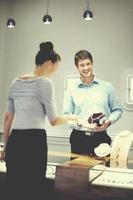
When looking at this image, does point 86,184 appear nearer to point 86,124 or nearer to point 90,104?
point 86,124

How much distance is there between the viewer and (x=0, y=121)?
5590mm

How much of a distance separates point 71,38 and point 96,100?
1.12 metres

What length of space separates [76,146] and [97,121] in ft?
1.65

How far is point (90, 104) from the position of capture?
191 inches

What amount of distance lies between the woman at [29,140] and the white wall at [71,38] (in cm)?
290

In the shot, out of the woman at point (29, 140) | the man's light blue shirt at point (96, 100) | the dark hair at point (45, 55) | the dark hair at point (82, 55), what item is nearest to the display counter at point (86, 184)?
the woman at point (29, 140)

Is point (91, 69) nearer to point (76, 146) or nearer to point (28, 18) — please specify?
point (76, 146)

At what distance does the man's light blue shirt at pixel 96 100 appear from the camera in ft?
15.7

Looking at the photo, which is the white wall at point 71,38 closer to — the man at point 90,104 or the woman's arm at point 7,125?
the man at point 90,104

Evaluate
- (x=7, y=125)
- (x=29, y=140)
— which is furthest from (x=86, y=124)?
(x=29, y=140)

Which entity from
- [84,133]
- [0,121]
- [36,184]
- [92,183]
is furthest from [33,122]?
[0,121]

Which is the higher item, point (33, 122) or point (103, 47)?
A: point (103, 47)

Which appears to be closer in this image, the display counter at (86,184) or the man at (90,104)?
the display counter at (86,184)

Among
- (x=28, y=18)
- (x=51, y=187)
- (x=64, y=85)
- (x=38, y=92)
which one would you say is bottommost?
(x=51, y=187)
